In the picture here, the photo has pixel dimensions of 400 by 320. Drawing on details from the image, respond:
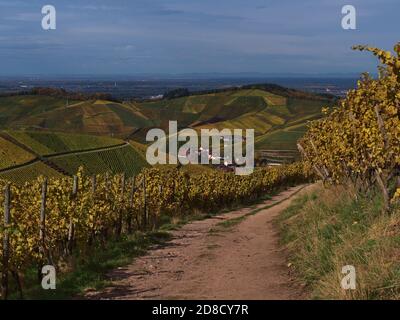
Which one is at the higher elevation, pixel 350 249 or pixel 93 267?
pixel 350 249

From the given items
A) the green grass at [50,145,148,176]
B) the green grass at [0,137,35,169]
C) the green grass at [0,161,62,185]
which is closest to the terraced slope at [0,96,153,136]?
the green grass at [50,145,148,176]

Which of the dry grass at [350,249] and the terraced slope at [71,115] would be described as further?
the terraced slope at [71,115]

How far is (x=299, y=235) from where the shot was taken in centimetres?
1327

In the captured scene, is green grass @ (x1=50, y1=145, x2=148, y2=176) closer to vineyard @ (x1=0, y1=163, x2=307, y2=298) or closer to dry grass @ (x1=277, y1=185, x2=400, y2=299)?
vineyard @ (x1=0, y1=163, x2=307, y2=298)

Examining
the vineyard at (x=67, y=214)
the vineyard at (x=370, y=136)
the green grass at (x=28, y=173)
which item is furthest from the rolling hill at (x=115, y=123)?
the vineyard at (x=370, y=136)

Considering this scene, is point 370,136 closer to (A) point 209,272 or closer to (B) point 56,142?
(A) point 209,272

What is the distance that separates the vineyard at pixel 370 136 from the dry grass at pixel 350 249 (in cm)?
64

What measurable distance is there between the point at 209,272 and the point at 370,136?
4781mm

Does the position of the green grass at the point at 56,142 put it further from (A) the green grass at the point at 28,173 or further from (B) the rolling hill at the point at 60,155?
(A) the green grass at the point at 28,173

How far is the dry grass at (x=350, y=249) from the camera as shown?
7.29 m

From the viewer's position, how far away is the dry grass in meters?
7.29

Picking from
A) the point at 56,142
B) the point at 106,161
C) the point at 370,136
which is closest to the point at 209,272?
the point at 370,136

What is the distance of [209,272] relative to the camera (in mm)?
11086
